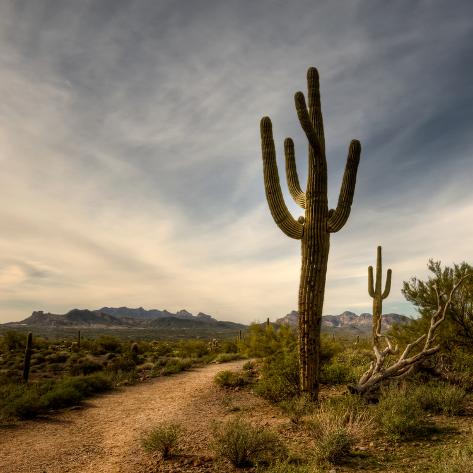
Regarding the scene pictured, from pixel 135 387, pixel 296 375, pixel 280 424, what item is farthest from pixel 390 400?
pixel 135 387

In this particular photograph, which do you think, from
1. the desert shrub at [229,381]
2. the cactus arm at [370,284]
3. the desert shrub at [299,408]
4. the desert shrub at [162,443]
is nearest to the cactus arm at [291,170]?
the desert shrub at [299,408]

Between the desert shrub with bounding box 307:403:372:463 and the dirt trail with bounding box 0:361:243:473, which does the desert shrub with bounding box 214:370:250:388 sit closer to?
the dirt trail with bounding box 0:361:243:473

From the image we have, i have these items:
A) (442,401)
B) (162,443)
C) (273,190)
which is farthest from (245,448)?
(273,190)

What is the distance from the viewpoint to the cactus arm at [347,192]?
8.58 m

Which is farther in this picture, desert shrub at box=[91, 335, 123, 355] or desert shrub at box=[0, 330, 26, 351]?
desert shrub at box=[0, 330, 26, 351]

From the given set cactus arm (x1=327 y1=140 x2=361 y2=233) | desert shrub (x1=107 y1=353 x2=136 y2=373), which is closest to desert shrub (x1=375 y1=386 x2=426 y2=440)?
cactus arm (x1=327 y1=140 x2=361 y2=233)

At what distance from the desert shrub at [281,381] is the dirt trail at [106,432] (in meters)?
1.38

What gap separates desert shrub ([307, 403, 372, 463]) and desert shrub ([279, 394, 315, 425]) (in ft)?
3.07

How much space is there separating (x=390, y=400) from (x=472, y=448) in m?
2.29

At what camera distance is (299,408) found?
23.8 ft

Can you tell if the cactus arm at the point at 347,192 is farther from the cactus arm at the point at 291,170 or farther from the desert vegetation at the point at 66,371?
the desert vegetation at the point at 66,371

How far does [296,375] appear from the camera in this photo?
9180 mm

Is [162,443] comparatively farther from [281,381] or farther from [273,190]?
[273,190]

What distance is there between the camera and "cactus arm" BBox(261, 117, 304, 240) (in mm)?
8562
